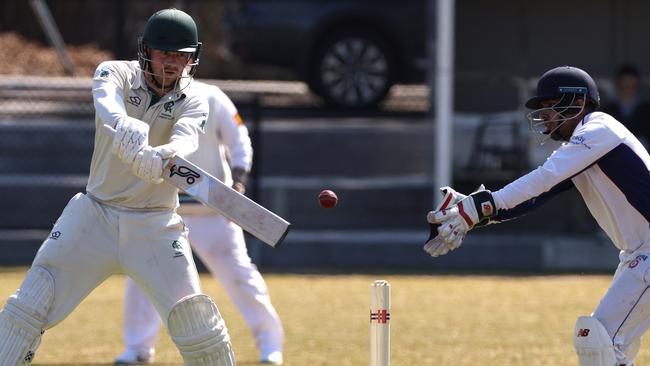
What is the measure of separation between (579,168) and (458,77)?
9.18 metres

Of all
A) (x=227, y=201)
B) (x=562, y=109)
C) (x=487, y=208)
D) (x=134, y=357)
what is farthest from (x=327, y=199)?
(x=134, y=357)

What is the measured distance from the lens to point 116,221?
635 centimetres

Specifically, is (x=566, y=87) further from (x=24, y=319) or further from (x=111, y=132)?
(x=24, y=319)

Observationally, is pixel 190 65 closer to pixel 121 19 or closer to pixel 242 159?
pixel 242 159

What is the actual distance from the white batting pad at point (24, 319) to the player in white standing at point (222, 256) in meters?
2.48

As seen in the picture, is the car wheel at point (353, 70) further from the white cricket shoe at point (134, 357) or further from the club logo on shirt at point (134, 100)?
the club logo on shirt at point (134, 100)

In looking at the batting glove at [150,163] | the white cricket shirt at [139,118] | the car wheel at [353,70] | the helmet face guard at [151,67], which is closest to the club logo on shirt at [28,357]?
the white cricket shirt at [139,118]

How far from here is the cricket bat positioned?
20.1ft

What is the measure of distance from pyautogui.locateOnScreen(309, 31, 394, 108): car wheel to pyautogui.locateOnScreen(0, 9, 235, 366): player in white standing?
970cm

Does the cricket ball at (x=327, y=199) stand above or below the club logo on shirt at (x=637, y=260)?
above

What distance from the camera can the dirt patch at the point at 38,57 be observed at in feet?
60.0

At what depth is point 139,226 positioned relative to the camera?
6.35 m

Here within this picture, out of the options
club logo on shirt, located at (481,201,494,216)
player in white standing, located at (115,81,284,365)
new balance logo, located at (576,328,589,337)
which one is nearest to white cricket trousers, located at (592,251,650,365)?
new balance logo, located at (576,328,589,337)

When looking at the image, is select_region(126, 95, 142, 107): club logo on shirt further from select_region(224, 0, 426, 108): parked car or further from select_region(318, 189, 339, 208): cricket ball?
select_region(224, 0, 426, 108): parked car
